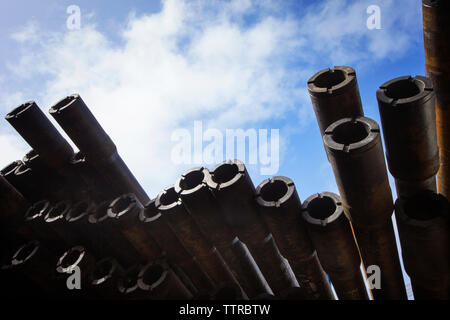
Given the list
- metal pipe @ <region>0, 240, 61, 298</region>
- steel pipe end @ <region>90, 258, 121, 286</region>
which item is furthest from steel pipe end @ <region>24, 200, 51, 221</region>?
steel pipe end @ <region>90, 258, 121, 286</region>

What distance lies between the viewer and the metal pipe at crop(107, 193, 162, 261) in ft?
18.3

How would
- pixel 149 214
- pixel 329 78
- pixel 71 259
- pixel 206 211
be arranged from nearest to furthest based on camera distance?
pixel 329 78 < pixel 206 211 < pixel 149 214 < pixel 71 259

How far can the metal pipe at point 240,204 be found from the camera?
4.37 metres

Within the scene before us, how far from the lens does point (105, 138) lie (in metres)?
6.26

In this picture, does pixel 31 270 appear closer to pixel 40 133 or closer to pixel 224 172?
pixel 40 133

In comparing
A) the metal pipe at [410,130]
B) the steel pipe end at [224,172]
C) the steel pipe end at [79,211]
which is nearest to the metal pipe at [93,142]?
the steel pipe end at [79,211]

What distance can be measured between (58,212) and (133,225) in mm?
2084

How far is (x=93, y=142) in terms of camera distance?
19.8 feet

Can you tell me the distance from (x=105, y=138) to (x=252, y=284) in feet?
14.3

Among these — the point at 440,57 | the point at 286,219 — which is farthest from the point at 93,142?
the point at 440,57

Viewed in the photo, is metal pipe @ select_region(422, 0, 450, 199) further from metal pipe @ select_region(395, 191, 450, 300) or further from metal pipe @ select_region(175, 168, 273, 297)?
metal pipe @ select_region(175, 168, 273, 297)

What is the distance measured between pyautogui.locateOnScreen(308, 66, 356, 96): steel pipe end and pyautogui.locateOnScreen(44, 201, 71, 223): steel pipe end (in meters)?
5.51
